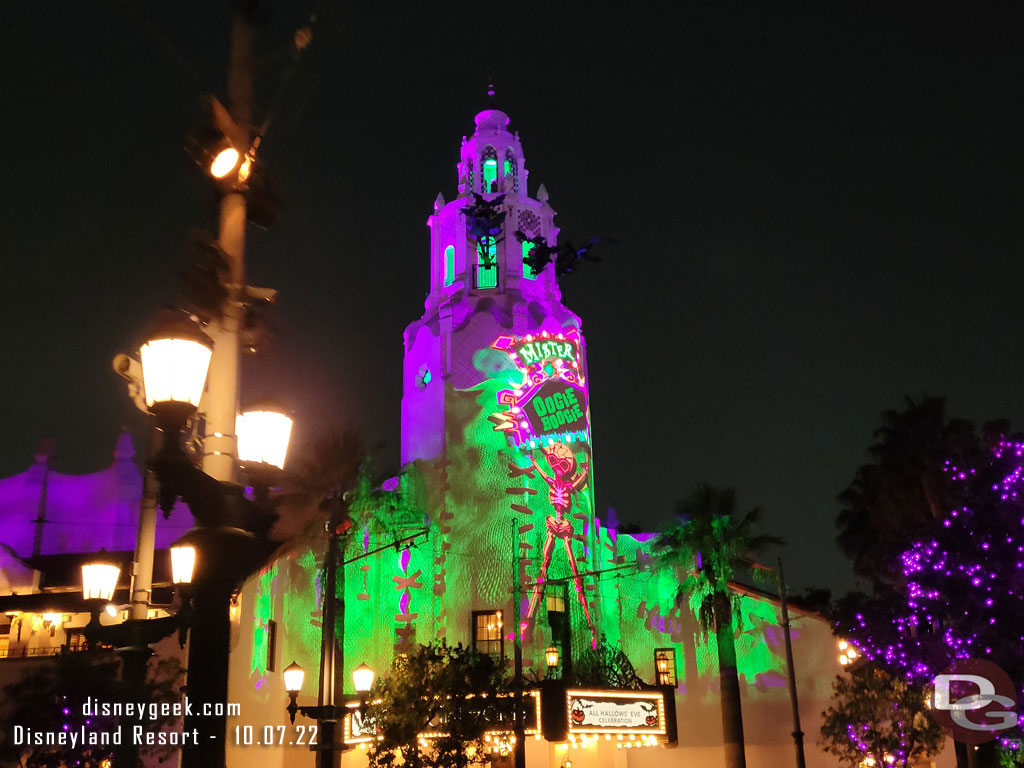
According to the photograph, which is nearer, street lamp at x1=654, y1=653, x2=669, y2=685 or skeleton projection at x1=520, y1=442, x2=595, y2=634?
skeleton projection at x1=520, y1=442, x2=595, y2=634

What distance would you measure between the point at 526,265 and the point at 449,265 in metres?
3.70

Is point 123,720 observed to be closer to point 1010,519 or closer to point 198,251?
point 198,251

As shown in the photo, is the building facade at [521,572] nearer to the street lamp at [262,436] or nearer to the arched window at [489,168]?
the arched window at [489,168]

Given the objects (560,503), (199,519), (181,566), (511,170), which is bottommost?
(199,519)

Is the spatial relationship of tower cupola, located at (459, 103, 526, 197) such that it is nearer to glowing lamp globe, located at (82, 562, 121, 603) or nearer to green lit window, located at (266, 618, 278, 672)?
green lit window, located at (266, 618, 278, 672)

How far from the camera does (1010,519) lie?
2645cm

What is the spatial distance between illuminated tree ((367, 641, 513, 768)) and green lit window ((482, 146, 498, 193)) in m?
26.1

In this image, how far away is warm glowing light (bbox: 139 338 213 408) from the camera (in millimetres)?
6391

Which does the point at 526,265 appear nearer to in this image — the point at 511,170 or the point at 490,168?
the point at 511,170

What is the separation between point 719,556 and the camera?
38969mm

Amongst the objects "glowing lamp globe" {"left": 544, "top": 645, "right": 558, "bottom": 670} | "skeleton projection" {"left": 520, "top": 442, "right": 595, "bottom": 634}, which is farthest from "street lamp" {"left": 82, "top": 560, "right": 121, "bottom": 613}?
"skeleton projection" {"left": 520, "top": 442, "right": 595, "bottom": 634}

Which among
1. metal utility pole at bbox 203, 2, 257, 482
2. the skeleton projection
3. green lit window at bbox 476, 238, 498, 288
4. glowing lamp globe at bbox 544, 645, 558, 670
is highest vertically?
green lit window at bbox 476, 238, 498, 288

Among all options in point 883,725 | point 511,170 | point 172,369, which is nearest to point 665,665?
point 883,725

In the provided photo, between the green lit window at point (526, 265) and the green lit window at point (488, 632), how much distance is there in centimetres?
1595
